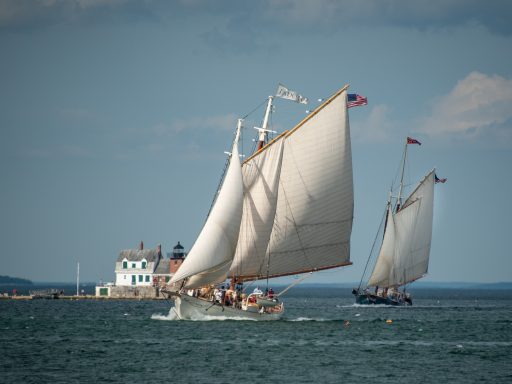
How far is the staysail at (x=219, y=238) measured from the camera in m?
86.8

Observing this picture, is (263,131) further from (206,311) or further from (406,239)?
(406,239)

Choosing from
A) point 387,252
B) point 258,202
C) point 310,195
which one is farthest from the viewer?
point 387,252

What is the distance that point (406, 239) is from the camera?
499ft

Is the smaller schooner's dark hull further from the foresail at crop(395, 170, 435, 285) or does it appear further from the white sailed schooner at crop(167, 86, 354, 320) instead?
the white sailed schooner at crop(167, 86, 354, 320)

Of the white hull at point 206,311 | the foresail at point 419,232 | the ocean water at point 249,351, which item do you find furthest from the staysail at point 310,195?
the foresail at point 419,232

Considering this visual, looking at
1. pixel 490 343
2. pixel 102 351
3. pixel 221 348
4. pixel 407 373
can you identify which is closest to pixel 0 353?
pixel 102 351

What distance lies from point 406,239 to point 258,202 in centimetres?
6407

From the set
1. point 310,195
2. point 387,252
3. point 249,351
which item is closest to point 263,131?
point 310,195

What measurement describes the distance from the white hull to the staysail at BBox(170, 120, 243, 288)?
2.89m

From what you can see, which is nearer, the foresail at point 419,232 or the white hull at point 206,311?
the white hull at point 206,311

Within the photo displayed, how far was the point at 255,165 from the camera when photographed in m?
92.0

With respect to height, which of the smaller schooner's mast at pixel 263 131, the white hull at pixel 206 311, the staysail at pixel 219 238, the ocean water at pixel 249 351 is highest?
the smaller schooner's mast at pixel 263 131

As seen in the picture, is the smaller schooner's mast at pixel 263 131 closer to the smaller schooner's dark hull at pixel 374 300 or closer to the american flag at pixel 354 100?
the american flag at pixel 354 100

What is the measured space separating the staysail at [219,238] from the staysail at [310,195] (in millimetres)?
4050
